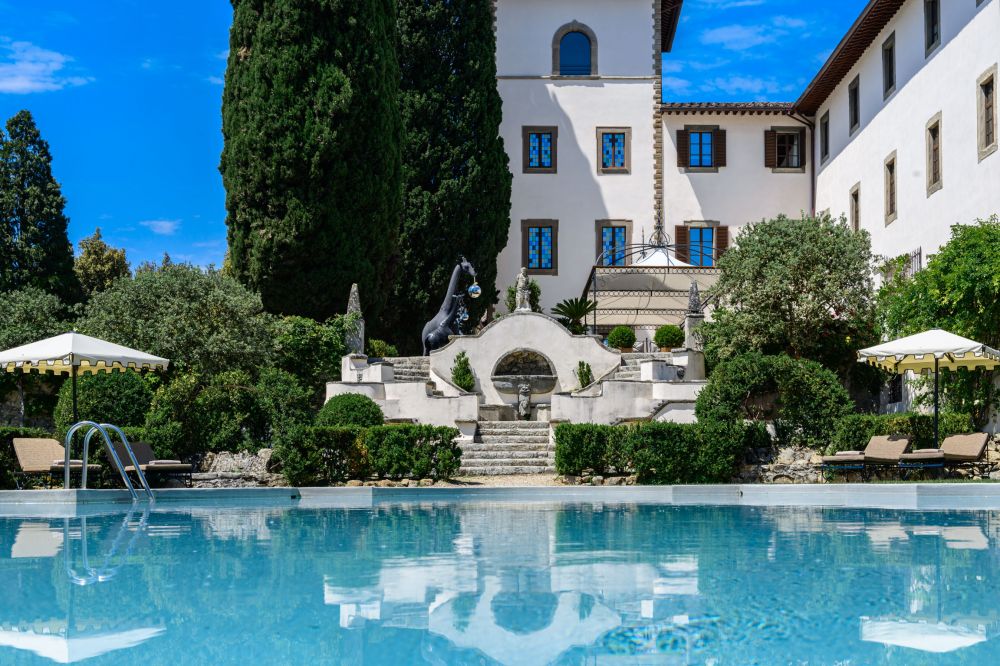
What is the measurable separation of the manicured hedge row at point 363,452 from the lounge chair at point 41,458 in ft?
9.63

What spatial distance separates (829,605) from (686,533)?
4004 millimetres

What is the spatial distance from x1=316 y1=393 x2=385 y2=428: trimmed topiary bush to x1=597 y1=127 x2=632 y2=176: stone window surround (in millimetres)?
19066

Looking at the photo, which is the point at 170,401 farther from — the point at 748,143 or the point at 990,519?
the point at 748,143

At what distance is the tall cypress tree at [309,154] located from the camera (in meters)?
26.5

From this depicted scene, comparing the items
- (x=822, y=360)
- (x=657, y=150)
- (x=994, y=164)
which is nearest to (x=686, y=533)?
(x=994, y=164)

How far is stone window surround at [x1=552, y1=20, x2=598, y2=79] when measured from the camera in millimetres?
36188

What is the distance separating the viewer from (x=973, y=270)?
17.6 m

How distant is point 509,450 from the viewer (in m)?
19.6

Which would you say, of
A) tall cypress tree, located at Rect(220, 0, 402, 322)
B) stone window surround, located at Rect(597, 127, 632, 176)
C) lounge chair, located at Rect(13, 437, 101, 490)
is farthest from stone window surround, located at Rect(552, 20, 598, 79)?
lounge chair, located at Rect(13, 437, 101, 490)

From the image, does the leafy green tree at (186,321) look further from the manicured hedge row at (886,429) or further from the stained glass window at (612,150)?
the stained glass window at (612,150)

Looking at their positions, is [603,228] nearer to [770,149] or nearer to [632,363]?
[770,149]

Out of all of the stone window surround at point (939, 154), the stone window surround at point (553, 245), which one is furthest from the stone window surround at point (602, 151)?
the stone window surround at point (939, 154)

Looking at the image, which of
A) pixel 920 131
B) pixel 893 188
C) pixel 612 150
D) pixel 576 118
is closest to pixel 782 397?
pixel 920 131

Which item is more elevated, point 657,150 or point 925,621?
point 657,150
